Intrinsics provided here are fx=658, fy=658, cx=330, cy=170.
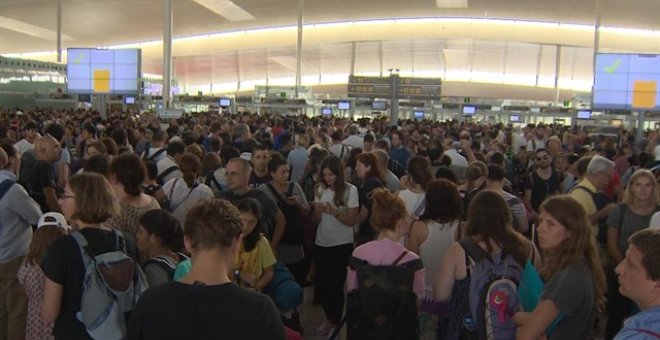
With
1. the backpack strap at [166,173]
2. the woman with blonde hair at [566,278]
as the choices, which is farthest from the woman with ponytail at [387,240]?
the backpack strap at [166,173]

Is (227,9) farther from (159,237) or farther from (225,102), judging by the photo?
(159,237)

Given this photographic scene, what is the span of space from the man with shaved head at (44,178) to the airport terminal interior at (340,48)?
9359 mm

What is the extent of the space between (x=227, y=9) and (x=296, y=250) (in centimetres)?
3255

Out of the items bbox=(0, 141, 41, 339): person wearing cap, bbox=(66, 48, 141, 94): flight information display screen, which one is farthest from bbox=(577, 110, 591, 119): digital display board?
bbox=(0, 141, 41, 339): person wearing cap

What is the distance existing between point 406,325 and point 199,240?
162cm

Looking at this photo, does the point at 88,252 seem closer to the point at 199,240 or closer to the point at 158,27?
the point at 199,240

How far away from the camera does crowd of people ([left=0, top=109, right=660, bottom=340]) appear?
2.25m

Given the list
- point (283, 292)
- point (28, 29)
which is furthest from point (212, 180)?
point (28, 29)

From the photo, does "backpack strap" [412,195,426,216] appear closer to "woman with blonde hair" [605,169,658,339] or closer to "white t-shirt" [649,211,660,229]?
"woman with blonde hair" [605,169,658,339]

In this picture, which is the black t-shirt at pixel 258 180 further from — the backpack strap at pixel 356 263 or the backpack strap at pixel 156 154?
the backpack strap at pixel 356 263

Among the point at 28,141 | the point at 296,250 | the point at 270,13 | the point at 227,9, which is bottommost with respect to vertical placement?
the point at 296,250

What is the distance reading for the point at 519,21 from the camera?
4256cm

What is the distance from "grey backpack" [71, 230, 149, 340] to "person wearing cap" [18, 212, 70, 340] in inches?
16.9

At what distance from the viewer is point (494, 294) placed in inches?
128
